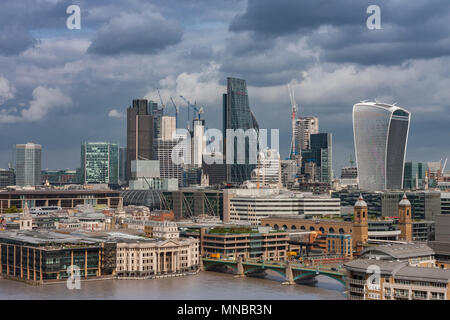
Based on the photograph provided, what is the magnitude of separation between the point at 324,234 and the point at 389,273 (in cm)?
4223

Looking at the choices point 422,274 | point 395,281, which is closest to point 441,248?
point 395,281

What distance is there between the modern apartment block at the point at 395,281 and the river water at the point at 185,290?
629 cm

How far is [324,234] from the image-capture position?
8950cm

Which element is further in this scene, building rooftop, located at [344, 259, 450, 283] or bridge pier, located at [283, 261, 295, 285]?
bridge pier, located at [283, 261, 295, 285]

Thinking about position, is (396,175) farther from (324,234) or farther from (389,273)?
(389,273)

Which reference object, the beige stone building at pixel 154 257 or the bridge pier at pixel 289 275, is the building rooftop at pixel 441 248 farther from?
the beige stone building at pixel 154 257

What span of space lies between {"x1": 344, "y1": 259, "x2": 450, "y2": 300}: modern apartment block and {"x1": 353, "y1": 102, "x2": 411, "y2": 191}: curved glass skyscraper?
115655 mm

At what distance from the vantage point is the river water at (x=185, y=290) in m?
56.1

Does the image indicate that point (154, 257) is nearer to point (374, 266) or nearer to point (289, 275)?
point (289, 275)

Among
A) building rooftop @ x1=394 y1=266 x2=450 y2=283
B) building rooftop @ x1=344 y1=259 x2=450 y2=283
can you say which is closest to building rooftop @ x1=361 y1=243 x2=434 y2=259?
building rooftop @ x1=344 y1=259 x2=450 y2=283

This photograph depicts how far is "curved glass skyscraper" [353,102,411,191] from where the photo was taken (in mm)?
162625

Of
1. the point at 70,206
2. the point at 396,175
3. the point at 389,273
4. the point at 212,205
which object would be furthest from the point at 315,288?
the point at 396,175

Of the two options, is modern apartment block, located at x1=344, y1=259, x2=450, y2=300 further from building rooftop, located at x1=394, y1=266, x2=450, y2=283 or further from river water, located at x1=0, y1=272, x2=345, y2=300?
river water, located at x1=0, y1=272, x2=345, y2=300

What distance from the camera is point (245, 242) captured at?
81.2m
